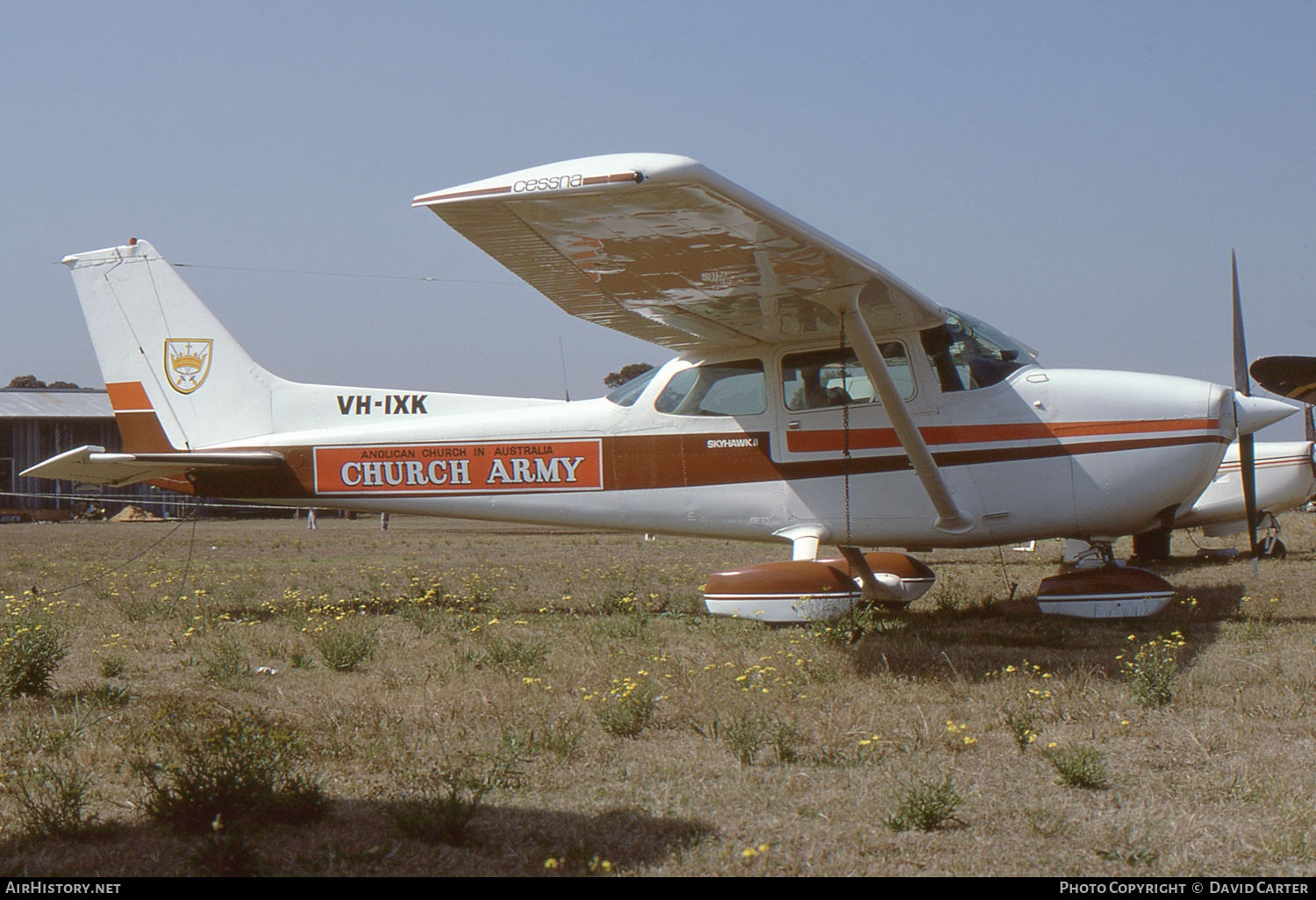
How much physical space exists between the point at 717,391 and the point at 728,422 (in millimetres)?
287

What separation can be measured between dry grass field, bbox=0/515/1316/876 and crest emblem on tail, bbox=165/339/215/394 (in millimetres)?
2339

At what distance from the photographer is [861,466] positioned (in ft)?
24.3

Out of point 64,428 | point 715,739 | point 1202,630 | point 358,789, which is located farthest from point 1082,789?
point 64,428

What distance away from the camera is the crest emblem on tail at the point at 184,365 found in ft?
30.3

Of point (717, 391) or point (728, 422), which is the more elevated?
point (717, 391)

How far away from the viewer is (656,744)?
164 inches

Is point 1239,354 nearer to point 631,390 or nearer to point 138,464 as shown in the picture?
point 631,390

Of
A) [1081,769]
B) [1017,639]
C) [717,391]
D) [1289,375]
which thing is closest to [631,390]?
[717,391]

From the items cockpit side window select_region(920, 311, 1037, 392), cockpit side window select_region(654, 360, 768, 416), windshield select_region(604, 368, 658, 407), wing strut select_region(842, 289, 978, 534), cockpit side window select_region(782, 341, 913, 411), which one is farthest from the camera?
windshield select_region(604, 368, 658, 407)

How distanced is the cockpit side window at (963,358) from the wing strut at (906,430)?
2.18 ft

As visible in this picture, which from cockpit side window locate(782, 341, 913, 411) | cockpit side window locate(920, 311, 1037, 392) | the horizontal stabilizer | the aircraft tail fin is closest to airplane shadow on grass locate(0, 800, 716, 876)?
cockpit side window locate(782, 341, 913, 411)

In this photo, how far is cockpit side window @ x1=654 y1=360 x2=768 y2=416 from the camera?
7742mm

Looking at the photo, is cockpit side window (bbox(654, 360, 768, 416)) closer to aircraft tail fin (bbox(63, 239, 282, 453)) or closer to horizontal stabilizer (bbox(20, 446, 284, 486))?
horizontal stabilizer (bbox(20, 446, 284, 486))
